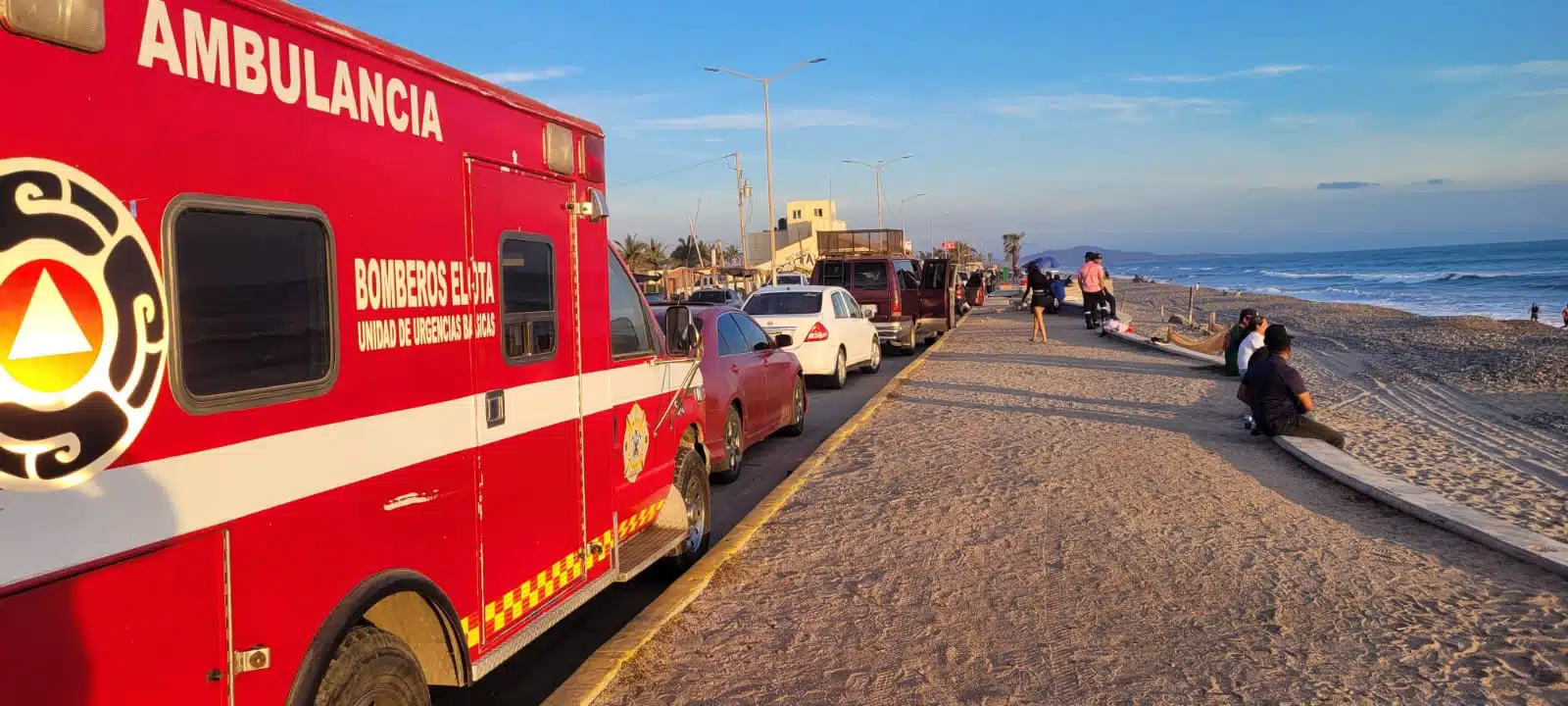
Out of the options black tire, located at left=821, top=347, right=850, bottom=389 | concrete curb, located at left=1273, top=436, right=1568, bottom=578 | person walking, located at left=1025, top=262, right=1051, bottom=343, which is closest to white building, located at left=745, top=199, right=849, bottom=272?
person walking, located at left=1025, top=262, right=1051, bottom=343

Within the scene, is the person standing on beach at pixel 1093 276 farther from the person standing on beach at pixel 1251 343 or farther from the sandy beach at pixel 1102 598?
the sandy beach at pixel 1102 598

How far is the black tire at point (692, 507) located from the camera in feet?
20.8

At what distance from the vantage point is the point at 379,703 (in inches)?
125

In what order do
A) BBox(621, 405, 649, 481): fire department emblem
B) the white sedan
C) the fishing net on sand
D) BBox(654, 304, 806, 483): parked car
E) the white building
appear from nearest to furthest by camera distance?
BBox(621, 405, 649, 481): fire department emblem
BBox(654, 304, 806, 483): parked car
the white sedan
the fishing net on sand
the white building

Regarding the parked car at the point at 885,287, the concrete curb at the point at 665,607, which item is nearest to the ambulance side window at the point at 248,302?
the concrete curb at the point at 665,607

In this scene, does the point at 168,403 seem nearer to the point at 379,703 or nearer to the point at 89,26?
the point at 89,26

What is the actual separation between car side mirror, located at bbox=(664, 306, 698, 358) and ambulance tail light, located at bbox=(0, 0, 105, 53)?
3.92 meters

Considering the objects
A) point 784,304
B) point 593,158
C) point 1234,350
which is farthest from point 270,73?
point 1234,350

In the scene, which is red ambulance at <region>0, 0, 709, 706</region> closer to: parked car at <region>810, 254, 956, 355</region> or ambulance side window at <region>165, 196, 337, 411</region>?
ambulance side window at <region>165, 196, 337, 411</region>

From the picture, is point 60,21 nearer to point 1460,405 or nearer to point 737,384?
point 737,384

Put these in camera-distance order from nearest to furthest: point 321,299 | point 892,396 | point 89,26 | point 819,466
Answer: point 89,26, point 321,299, point 819,466, point 892,396

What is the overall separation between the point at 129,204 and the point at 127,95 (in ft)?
0.80

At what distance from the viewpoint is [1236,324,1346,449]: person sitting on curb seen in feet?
31.7

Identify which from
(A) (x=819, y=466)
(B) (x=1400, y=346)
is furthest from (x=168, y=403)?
(B) (x=1400, y=346)
